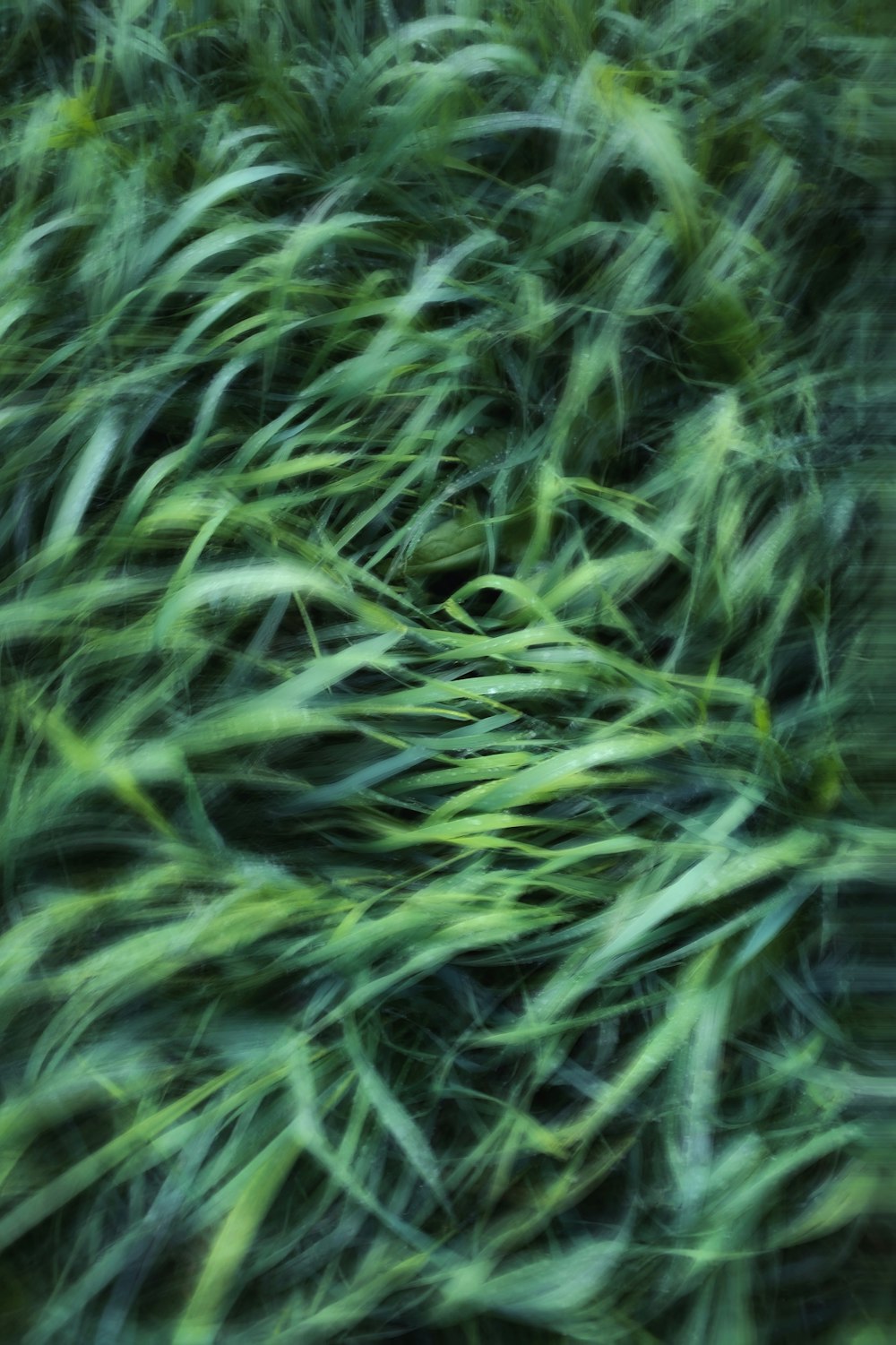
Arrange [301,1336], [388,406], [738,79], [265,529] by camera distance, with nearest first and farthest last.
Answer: [301,1336] < [265,529] < [388,406] < [738,79]

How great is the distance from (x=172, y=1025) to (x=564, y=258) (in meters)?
0.85

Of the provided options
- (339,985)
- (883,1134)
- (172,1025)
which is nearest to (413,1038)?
(339,985)

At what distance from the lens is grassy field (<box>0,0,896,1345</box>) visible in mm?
736

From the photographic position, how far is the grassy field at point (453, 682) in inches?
29.0

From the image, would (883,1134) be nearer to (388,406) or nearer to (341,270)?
(388,406)

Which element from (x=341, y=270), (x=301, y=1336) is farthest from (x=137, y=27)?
(x=301, y=1336)

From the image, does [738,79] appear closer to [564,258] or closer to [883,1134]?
[564,258]

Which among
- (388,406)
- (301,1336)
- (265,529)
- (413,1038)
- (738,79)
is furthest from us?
(738,79)

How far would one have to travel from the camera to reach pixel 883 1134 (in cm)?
74

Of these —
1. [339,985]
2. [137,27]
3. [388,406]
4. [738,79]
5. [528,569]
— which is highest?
[137,27]

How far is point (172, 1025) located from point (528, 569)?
1.65 feet

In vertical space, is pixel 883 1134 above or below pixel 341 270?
below

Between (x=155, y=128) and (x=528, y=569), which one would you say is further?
(x=155, y=128)

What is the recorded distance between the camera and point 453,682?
879mm
